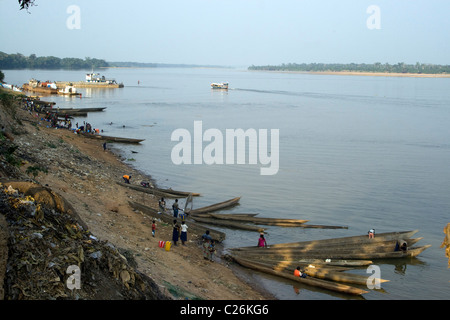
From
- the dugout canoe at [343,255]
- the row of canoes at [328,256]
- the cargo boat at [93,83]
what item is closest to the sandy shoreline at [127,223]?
the row of canoes at [328,256]

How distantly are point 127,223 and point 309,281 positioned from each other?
7.69 metres

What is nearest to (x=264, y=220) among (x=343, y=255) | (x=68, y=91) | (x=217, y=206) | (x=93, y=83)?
(x=217, y=206)

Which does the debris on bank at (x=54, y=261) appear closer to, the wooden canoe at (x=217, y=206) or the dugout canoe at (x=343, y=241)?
the dugout canoe at (x=343, y=241)

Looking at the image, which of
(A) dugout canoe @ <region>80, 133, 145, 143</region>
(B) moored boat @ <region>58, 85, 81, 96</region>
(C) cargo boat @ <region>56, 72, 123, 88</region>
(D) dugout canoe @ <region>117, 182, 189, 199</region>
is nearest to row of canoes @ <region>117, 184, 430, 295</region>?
(D) dugout canoe @ <region>117, 182, 189, 199</region>

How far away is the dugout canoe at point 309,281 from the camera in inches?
582

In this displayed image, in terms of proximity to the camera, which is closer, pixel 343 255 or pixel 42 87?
pixel 343 255

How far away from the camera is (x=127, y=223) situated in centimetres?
1820

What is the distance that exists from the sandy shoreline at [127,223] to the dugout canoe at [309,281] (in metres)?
0.38

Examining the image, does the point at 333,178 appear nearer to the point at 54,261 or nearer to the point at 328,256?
the point at 328,256

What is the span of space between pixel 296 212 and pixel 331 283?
364 inches

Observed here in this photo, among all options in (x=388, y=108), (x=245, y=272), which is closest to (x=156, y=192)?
(x=245, y=272)

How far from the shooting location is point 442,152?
41.5 m

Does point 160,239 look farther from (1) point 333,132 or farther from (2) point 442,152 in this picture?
(1) point 333,132

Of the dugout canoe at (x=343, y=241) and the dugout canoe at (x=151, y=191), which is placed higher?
the dugout canoe at (x=151, y=191)
